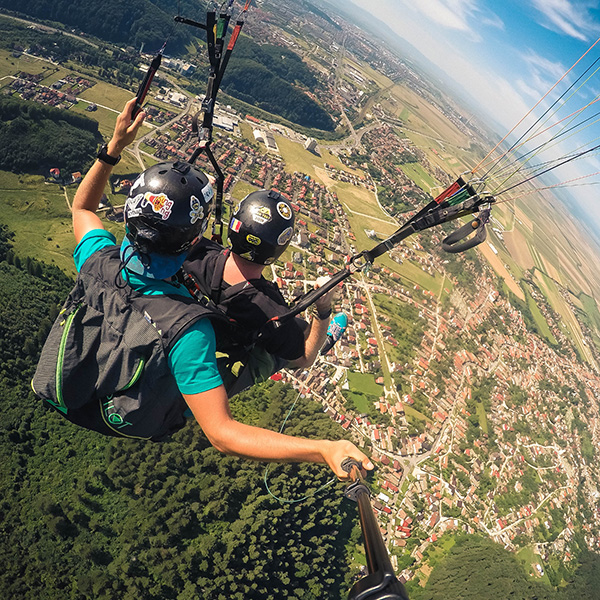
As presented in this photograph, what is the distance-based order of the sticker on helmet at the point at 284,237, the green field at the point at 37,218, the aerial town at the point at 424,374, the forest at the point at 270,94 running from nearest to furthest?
1. the sticker on helmet at the point at 284,237
2. the aerial town at the point at 424,374
3. the green field at the point at 37,218
4. the forest at the point at 270,94

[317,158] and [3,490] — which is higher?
[317,158]

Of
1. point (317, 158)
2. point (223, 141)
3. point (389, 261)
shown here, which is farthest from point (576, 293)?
point (223, 141)

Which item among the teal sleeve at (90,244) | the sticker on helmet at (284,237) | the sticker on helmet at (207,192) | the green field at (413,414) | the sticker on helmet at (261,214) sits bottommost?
the green field at (413,414)

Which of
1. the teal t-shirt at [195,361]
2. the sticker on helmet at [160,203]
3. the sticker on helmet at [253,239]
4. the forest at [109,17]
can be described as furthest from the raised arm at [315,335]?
the forest at [109,17]

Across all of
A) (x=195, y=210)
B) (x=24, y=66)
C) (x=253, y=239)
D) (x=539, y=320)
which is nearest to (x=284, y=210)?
(x=253, y=239)

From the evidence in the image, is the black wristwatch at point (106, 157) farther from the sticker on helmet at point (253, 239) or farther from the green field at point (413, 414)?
the green field at point (413, 414)

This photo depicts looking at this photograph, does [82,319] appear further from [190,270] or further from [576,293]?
[576,293]
